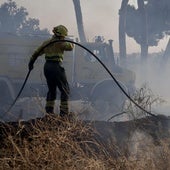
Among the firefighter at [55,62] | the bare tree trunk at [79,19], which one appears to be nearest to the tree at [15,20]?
the bare tree trunk at [79,19]

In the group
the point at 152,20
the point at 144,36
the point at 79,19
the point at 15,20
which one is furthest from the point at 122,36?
the point at 15,20

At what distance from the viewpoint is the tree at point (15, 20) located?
98.5ft

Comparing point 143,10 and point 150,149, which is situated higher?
point 143,10

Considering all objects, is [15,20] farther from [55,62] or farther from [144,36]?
[55,62]

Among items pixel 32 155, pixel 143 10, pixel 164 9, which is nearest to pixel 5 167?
pixel 32 155

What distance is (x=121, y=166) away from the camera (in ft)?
15.9

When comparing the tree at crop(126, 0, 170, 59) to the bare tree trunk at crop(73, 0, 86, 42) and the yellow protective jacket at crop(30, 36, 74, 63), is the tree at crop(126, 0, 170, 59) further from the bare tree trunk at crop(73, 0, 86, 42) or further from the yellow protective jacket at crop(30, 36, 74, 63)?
the yellow protective jacket at crop(30, 36, 74, 63)

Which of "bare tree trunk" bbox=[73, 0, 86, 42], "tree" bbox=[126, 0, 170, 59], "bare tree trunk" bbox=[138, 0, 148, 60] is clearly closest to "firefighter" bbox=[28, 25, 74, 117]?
"bare tree trunk" bbox=[73, 0, 86, 42]

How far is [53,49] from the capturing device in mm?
7781

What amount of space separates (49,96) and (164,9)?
20.3 meters

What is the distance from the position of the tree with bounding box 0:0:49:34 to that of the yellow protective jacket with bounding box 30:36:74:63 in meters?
21.3

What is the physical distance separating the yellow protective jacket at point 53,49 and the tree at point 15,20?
21328 mm

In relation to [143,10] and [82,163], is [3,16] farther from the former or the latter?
[82,163]

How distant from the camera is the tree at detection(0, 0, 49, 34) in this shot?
3003cm
